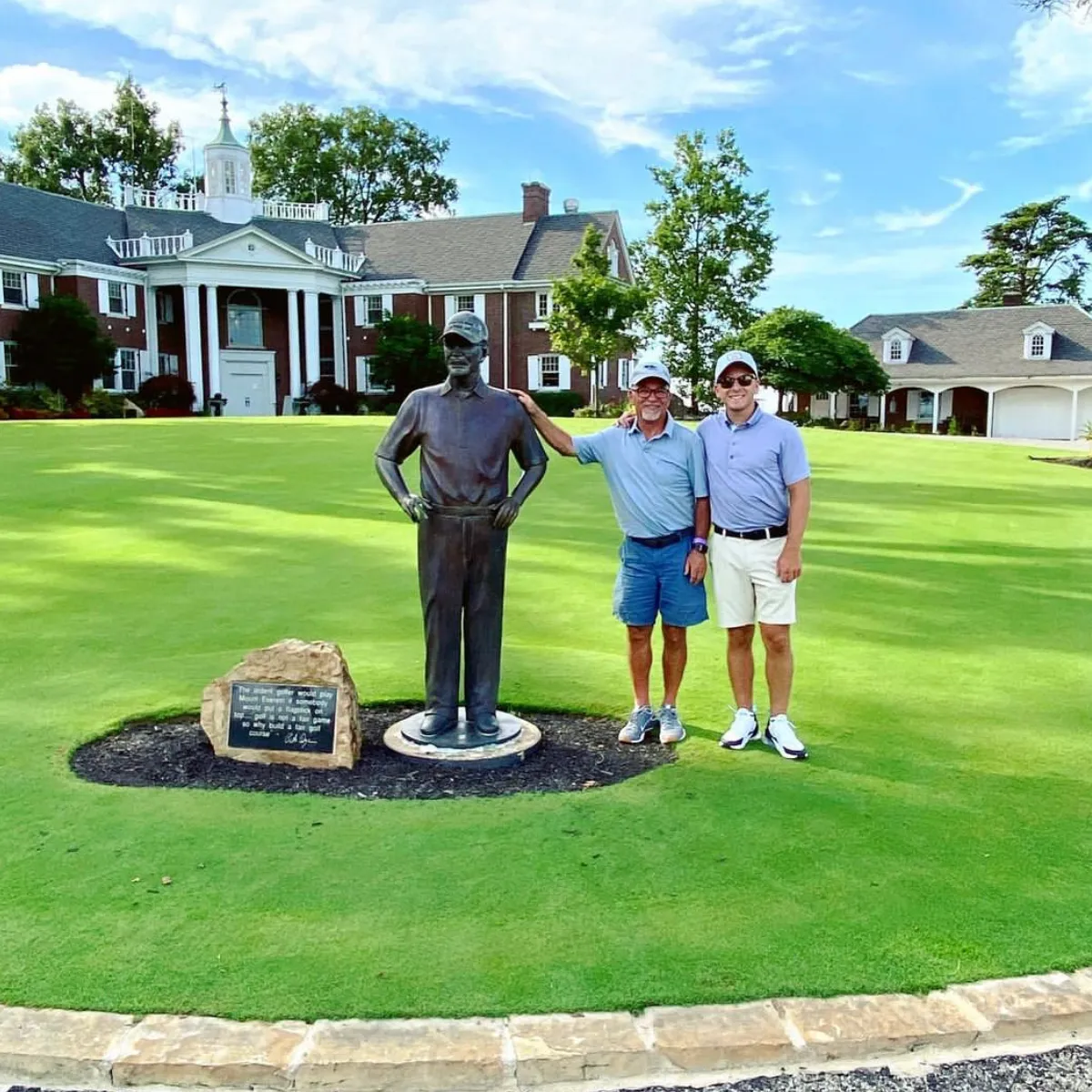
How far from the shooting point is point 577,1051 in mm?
2998

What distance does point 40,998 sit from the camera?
3.23 meters

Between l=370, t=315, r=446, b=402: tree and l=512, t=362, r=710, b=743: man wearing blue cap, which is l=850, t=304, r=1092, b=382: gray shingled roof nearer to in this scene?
l=370, t=315, r=446, b=402: tree

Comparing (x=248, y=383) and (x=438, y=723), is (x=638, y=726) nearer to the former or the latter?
(x=438, y=723)

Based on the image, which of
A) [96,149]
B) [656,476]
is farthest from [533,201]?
[656,476]

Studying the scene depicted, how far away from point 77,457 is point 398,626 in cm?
1339

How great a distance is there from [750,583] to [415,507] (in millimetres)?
1705

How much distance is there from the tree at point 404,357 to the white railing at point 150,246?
8.61 m

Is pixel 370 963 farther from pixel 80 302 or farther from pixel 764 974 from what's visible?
pixel 80 302

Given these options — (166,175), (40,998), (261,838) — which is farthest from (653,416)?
(166,175)

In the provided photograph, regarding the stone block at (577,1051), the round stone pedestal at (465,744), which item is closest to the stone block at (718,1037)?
the stone block at (577,1051)

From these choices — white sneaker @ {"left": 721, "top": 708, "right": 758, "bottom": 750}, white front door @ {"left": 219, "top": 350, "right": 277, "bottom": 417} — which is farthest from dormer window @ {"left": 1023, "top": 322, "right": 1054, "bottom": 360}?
white sneaker @ {"left": 721, "top": 708, "right": 758, "bottom": 750}

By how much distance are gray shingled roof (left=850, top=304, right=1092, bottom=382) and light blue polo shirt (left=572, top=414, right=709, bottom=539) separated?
163 feet

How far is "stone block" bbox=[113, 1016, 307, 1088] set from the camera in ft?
9.68

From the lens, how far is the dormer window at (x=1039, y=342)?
50.4m
